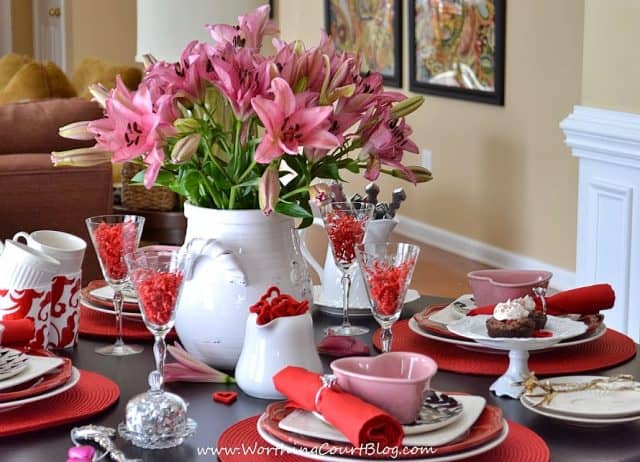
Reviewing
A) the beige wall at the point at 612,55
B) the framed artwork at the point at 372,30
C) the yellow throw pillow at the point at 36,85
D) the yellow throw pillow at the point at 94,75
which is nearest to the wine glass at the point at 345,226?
the beige wall at the point at 612,55

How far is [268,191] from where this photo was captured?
1522 millimetres

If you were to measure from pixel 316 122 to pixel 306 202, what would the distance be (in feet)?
0.67

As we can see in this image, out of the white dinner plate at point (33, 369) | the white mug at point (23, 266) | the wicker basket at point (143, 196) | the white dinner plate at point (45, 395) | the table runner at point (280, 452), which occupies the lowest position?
the wicker basket at point (143, 196)

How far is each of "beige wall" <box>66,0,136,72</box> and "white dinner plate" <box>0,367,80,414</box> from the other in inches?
321

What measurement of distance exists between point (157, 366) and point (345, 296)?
0.47 m

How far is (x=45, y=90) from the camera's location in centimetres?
658

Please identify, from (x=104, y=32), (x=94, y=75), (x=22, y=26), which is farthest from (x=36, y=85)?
(x=22, y=26)

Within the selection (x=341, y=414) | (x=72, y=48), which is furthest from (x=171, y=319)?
(x=72, y=48)

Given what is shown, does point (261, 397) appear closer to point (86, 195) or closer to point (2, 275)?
point (2, 275)

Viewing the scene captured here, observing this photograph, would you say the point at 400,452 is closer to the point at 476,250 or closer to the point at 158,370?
the point at 158,370

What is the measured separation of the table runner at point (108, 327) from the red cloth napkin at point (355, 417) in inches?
22.8

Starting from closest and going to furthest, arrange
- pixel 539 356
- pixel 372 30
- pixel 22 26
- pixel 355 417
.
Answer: pixel 355 417 < pixel 539 356 < pixel 372 30 < pixel 22 26

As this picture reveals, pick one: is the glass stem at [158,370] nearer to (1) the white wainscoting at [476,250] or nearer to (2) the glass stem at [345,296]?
(2) the glass stem at [345,296]

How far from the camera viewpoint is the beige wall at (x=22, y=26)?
10477 mm
